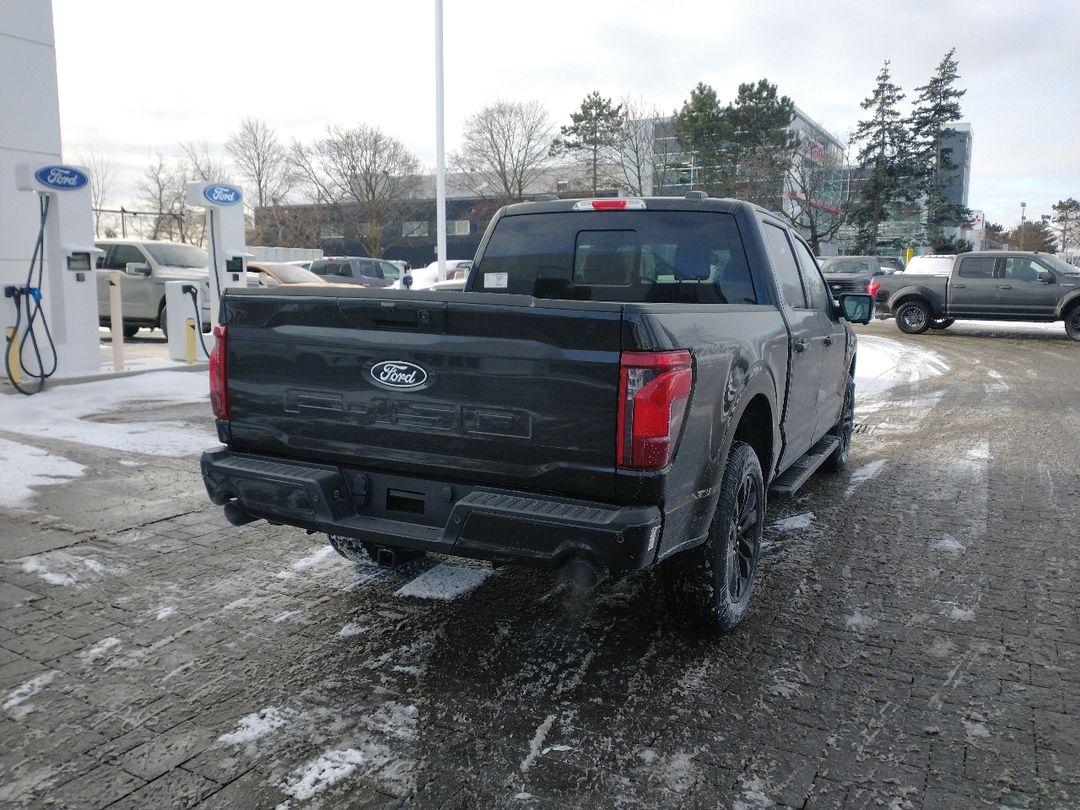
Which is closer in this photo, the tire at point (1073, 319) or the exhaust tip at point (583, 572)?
the exhaust tip at point (583, 572)

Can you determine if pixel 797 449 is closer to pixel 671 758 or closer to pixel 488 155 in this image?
pixel 671 758

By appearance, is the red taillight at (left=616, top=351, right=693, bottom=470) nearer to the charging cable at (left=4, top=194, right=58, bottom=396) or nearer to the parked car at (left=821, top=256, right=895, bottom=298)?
the charging cable at (left=4, top=194, right=58, bottom=396)

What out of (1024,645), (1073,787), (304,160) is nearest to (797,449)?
(1024,645)

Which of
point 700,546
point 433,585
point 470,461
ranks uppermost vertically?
point 470,461

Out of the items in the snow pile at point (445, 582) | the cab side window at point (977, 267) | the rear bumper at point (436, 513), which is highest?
the cab side window at point (977, 267)

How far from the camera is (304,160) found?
5934cm

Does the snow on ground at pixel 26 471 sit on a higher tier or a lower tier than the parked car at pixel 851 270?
lower

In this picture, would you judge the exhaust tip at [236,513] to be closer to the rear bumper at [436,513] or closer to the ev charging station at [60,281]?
the rear bumper at [436,513]

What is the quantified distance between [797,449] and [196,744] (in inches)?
141

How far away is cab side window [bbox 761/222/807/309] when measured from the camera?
4648 millimetres

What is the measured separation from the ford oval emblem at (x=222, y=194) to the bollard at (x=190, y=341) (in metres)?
1.78

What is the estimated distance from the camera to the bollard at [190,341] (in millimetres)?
12406

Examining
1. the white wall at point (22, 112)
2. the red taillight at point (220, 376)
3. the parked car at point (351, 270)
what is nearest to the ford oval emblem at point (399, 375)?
the red taillight at point (220, 376)

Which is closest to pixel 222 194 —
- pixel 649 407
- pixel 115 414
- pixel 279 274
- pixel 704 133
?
pixel 115 414
